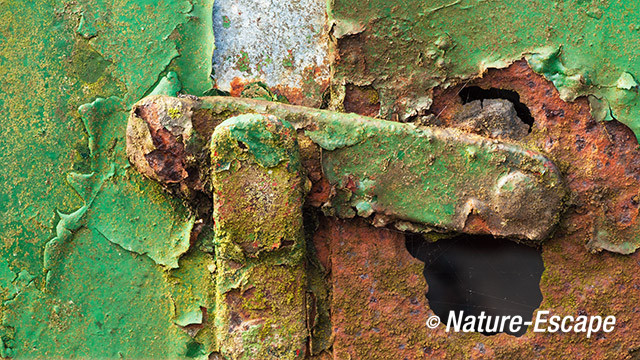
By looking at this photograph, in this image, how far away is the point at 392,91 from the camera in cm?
123

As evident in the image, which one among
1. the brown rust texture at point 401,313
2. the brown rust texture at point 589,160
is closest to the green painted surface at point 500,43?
the brown rust texture at point 589,160

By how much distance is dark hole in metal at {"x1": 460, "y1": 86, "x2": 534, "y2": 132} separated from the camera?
1233 millimetres

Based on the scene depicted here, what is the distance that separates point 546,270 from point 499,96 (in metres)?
0.35

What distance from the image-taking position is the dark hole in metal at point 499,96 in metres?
1.23

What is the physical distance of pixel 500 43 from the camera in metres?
1.21

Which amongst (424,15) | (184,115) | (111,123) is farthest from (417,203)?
(111,123)

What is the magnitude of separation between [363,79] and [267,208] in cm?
31

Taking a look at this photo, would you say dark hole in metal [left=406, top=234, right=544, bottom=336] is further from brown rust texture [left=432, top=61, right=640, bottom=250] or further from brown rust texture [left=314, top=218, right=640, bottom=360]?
brown rust texture [left=432, top=61, right=640, bottom=250]

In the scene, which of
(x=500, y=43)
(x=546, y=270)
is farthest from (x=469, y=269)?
(x=500, y=43)

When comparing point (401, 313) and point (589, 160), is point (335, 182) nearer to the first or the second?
point (401, 313)

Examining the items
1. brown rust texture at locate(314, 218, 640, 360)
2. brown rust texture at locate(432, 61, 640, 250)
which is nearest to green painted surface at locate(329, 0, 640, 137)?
brown rust texture at locate(432, 61, 640, 250)

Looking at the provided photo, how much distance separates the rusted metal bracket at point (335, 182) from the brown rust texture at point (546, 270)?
0.20 ft

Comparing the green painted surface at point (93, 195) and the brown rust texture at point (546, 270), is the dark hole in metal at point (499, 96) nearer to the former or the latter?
the brown rust texture at point (546, 270)

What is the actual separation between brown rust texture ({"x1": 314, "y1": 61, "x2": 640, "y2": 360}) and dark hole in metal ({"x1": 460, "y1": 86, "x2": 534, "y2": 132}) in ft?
0.04
